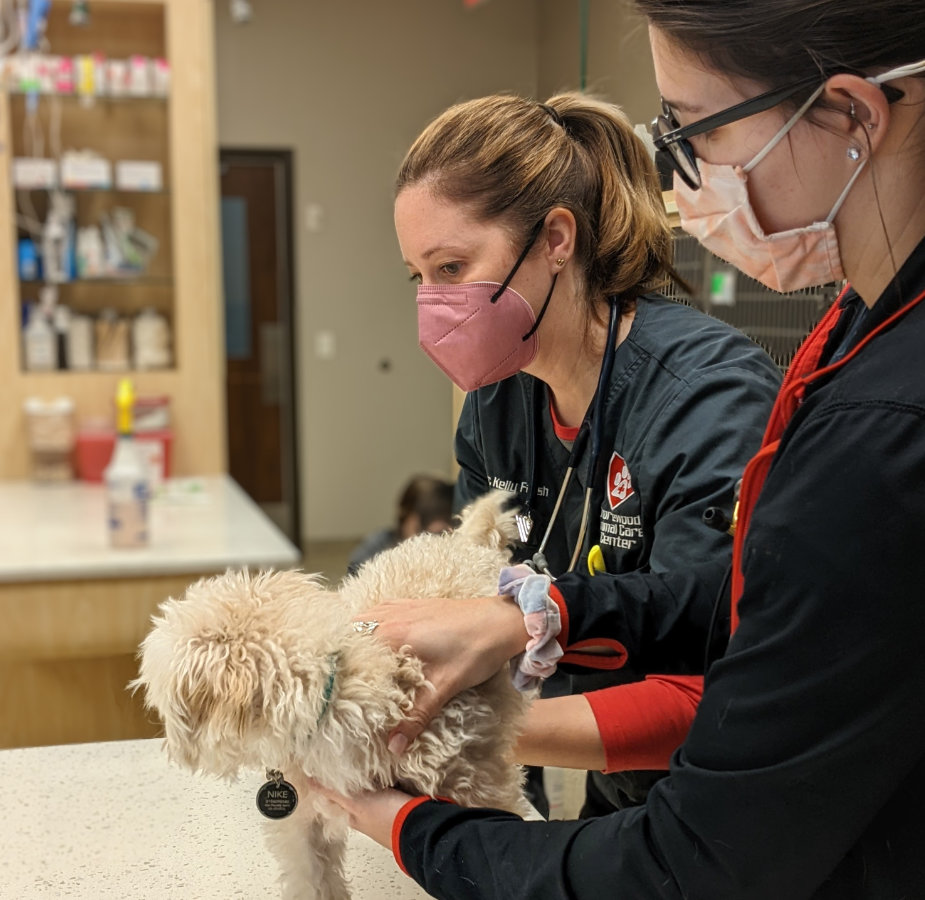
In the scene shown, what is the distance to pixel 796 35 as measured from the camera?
0.57m

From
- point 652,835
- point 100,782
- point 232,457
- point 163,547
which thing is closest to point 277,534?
point 163,547

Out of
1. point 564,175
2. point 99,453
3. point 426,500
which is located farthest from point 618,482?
point 99,453

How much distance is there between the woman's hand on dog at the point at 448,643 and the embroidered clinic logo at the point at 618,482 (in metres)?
0.23

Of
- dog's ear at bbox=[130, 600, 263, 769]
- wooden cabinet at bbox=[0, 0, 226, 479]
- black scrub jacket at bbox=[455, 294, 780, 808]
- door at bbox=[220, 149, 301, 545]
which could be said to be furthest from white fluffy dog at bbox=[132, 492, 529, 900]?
door at bbox=[220, 149, 301, 545]

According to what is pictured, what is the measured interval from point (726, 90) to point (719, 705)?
0.38 metres

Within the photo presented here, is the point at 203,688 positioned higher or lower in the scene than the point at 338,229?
lower

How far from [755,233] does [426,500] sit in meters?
2.08

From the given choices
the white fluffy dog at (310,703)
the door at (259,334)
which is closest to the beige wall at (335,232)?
the door at (259,334)

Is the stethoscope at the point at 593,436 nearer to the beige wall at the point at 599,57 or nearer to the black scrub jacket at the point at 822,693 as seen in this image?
the beige wall at the point at 599,57

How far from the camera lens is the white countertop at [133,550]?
7.30 ft

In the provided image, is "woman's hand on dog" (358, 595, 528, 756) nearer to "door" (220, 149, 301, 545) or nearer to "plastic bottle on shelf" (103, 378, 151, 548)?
"plastic bottle on shelf" (103, 378, 151, 548)

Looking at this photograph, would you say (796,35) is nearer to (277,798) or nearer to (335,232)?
(277,798)

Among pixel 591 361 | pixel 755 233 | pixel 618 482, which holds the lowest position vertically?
pixel 618 482

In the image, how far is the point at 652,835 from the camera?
575 mm
